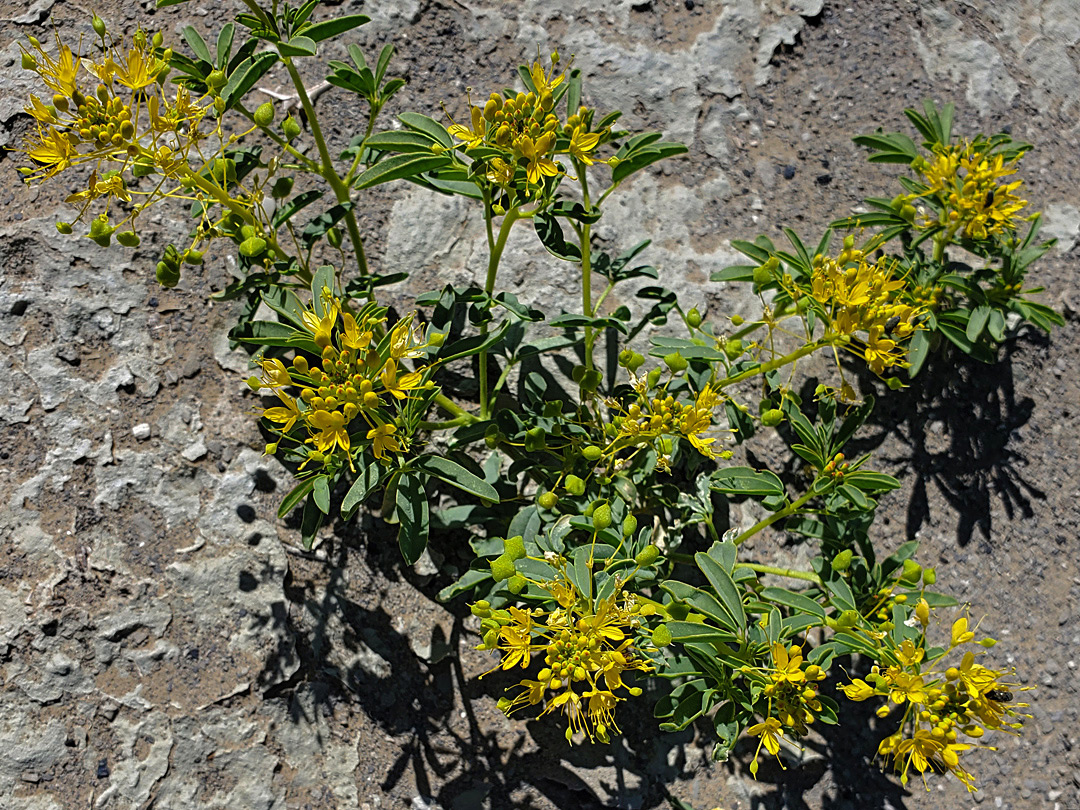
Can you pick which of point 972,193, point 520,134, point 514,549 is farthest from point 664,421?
point 972,193

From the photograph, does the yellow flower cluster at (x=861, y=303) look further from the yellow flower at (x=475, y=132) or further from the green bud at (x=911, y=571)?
the yellow flower at (x=475, y=132)

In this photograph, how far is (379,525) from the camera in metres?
3.21

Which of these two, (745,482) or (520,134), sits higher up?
(520,134)

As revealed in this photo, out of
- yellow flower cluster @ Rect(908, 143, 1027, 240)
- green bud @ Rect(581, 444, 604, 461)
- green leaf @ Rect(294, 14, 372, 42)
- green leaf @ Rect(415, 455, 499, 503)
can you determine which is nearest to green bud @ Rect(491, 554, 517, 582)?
green leaf @ Rect(415, 455, 499, 503)

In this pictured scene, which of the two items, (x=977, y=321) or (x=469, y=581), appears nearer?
(x=469, y=581)

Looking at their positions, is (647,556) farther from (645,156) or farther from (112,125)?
(112,125)

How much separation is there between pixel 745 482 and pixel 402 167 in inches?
63.1

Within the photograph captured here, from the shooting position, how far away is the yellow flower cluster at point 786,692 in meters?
2.37

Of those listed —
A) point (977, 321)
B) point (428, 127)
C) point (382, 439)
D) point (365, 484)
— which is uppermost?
point (428, 127)

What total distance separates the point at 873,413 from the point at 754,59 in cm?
181

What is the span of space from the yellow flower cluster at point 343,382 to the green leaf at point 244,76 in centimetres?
74

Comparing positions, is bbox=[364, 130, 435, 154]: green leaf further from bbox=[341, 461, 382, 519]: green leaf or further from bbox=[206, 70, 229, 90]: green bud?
bbox=[341, 461, 382, 519]: green leaf

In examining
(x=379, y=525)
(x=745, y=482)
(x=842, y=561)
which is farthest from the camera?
(x=379, y=525)

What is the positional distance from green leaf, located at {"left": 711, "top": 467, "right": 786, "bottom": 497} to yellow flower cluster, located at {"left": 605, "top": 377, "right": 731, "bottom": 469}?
29 centimetres
